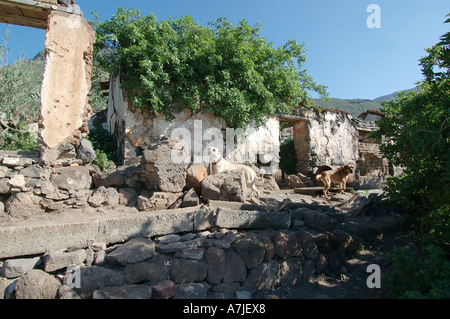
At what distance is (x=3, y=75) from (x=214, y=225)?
10.7 m

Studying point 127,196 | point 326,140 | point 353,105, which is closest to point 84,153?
point 127,196

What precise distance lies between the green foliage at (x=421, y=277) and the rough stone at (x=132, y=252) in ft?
9.19

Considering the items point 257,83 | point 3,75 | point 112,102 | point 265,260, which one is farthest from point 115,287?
point 3,75

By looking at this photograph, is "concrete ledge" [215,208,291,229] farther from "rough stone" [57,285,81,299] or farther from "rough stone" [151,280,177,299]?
"rough stone" [57,285,81,299]

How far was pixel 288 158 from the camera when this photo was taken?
10.4 metres

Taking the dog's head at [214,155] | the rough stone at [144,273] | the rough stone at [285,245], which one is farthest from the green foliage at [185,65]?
the rough stone at [144,273]

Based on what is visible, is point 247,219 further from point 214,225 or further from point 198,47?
point 198,47

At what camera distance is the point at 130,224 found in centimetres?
329

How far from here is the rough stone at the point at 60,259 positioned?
275cm

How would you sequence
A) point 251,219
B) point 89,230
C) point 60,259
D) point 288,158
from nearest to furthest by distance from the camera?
1. point 60,259
2. point 89,230
3. point 251,219
4. point 288,158

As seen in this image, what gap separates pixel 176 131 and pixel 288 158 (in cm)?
529

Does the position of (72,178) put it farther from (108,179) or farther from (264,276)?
(264,276)

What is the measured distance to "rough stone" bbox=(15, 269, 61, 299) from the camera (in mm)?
2506
